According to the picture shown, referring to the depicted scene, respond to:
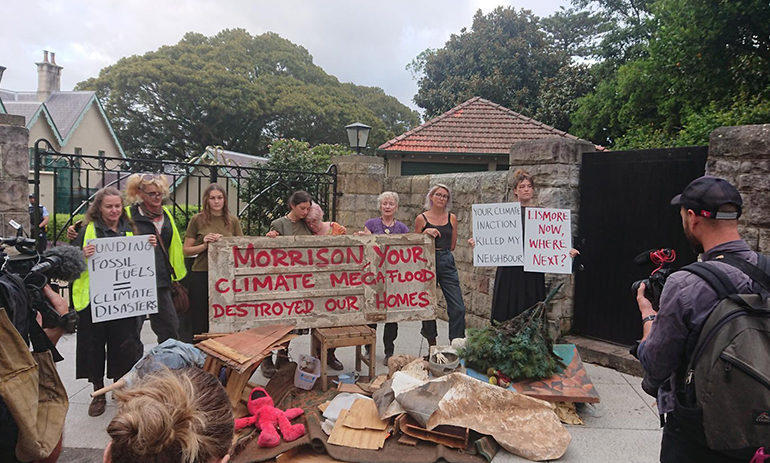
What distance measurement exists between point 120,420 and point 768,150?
4.99 metres

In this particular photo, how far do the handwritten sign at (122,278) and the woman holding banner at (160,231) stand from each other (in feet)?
0.52

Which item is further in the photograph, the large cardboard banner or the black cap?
the large cardboard banner

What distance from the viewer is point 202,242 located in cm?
452

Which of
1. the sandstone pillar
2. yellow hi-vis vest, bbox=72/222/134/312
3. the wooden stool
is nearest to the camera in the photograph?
yellow hi-vis vest, bbox=72/222/134/312

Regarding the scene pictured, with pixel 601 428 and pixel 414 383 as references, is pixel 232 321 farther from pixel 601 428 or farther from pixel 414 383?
pixel 601 428

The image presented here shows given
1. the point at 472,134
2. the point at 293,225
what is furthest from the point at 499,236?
the point at 472,134

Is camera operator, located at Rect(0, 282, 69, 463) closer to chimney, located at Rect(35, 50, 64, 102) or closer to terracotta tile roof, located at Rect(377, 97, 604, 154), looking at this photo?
terracotta tile roof, located at Rect(377, 97, 604, 154)

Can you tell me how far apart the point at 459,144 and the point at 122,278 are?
1339 cm

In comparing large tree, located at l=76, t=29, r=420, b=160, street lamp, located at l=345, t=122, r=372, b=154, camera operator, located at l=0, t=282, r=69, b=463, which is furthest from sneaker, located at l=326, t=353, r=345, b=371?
large tree, located at l=76, t=29, r=420, b=160

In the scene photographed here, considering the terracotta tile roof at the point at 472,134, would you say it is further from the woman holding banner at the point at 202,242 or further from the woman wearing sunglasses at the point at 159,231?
the woman wearing sunglasses at the point at 159,231

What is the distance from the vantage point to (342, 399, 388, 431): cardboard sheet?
356 centimetres

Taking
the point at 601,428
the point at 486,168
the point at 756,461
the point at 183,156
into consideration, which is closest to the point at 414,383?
the point at 601,428

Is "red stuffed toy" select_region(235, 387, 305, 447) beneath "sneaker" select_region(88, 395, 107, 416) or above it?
above

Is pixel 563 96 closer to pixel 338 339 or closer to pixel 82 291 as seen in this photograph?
pixel 338 339
